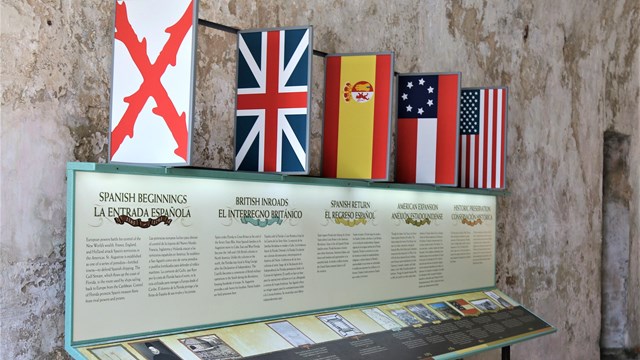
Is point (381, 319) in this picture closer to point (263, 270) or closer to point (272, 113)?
point (263, 270)

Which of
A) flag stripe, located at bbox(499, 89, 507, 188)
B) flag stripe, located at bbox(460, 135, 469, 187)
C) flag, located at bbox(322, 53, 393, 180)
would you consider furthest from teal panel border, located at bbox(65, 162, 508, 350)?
flag stripe, located at bbox(499, 89, 507, 188)

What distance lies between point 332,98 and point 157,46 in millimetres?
1547

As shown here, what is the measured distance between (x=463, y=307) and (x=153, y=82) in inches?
121

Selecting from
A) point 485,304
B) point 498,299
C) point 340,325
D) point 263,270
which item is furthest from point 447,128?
point 263,270

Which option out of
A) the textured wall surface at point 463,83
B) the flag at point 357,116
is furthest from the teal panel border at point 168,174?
the textured wall surface at point 463,83

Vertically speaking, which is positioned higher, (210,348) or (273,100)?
(273,100)

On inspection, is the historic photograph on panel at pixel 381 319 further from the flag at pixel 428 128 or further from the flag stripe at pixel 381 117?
the flag at pixel 428 128

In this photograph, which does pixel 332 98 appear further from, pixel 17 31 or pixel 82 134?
pixel 17 31

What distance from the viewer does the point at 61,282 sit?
3707 mm

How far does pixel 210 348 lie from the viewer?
349 centimetres

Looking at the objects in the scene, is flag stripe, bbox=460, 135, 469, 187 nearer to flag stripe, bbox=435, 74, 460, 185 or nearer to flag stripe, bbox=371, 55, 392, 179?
flag stripe, bbox=435, 74, 460, 185

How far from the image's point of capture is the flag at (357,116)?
14.9 feet

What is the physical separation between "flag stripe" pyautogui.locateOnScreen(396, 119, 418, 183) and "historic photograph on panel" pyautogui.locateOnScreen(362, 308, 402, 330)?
1.14 m

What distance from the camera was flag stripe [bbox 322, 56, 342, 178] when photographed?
4703 mm
